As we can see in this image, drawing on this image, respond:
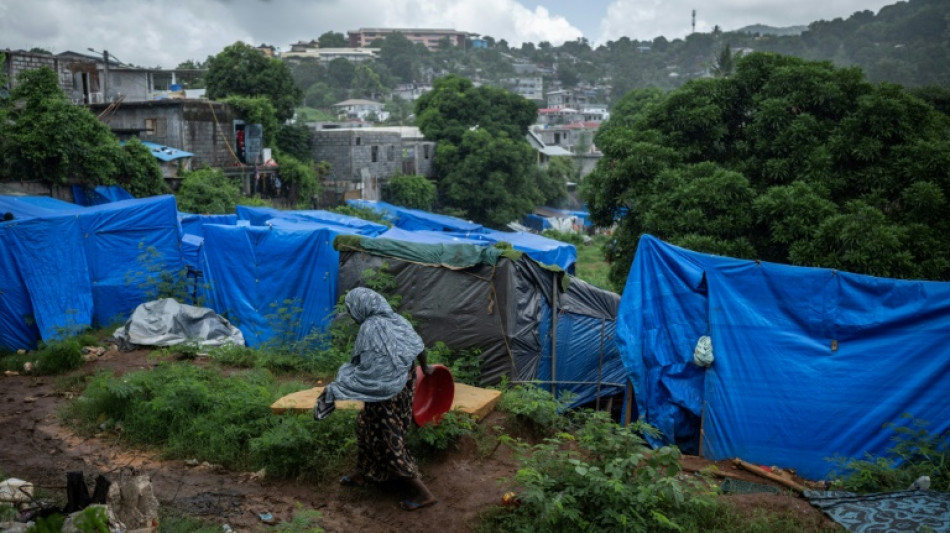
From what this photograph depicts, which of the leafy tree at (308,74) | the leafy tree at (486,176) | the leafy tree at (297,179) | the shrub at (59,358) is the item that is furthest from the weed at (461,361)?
the leafy tree at (308,74)

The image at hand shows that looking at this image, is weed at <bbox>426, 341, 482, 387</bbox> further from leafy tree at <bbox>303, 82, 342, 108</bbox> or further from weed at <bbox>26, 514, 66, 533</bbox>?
leafy tree at <bbox>303, 82, 342, 108</bbox>

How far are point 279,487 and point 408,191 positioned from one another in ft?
89.4

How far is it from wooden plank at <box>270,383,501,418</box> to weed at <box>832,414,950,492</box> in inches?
105

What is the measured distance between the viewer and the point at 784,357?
6129 millimetres

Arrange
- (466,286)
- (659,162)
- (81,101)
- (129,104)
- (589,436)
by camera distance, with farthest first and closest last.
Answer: (81,101)
(129,104)
(659,162)
(466,286)
(589,436)

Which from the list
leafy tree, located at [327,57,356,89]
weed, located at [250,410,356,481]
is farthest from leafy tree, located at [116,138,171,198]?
leafy tree, located at [327,57,356,89]

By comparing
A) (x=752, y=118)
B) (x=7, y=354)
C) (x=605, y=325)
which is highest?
(x=752, y=118)

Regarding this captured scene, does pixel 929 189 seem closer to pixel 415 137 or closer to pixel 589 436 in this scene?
pixel 589 436

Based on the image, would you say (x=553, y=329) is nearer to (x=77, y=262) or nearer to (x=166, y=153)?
(x=77, y=262)

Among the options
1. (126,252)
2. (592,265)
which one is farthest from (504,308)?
(592,265)

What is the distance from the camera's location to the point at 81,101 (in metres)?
25.5

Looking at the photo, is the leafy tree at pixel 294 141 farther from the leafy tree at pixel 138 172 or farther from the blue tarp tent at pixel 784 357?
the blue tarp tent at pixel 784 357

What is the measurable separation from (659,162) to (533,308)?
11.2 ft

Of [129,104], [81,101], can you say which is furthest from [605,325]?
[81,101]
